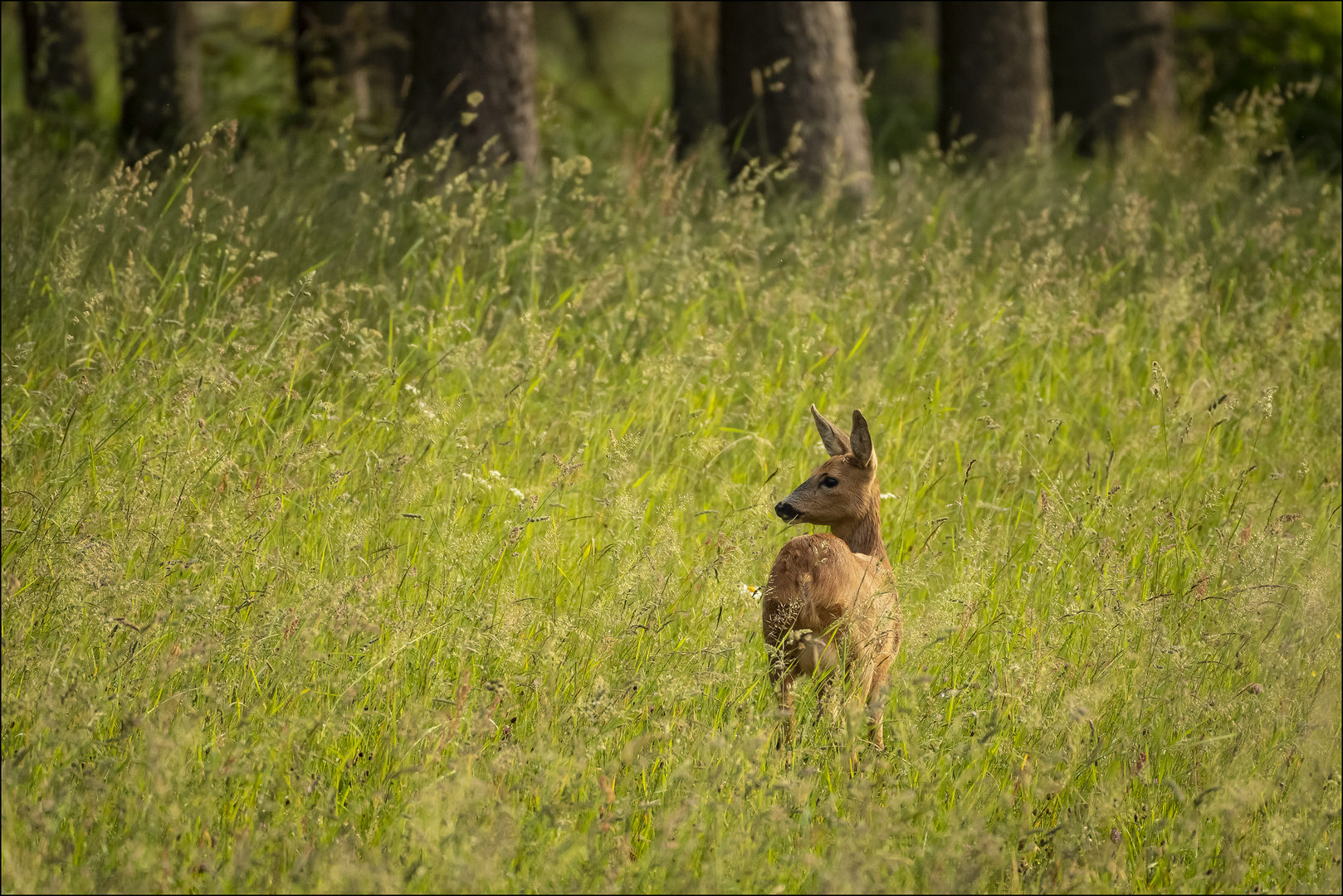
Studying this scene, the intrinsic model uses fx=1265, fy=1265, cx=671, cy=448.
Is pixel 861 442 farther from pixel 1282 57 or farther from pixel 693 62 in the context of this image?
pixel 1282 57

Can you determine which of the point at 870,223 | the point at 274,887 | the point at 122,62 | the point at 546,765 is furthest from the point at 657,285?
the point at 122,62

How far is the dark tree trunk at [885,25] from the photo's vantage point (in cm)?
1625

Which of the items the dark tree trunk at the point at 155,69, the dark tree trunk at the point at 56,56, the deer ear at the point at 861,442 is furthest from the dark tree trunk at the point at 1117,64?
the deer ear at the point at 861,442

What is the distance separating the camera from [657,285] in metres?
5.68

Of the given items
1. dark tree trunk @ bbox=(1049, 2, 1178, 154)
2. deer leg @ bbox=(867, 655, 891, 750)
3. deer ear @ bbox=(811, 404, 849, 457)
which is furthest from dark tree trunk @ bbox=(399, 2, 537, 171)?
dark tree trunk @ bbox=(1049, 2, 1178, 154)

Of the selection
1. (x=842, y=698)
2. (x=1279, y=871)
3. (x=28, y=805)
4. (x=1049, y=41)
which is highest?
(x=1049, y=41)

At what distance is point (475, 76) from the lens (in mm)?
6578

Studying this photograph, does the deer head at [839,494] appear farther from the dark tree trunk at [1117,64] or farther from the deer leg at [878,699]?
the dark tree trunk at [1117,64]

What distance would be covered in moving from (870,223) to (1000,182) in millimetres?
2825

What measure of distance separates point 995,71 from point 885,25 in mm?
8496

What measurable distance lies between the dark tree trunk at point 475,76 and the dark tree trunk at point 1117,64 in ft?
18.9

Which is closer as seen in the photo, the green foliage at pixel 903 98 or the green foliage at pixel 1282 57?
the green foliage at pixel 1282 57

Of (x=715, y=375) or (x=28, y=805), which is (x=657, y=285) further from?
(x=28, y=805)

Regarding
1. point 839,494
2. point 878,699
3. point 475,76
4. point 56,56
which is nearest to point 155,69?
point 56,56
